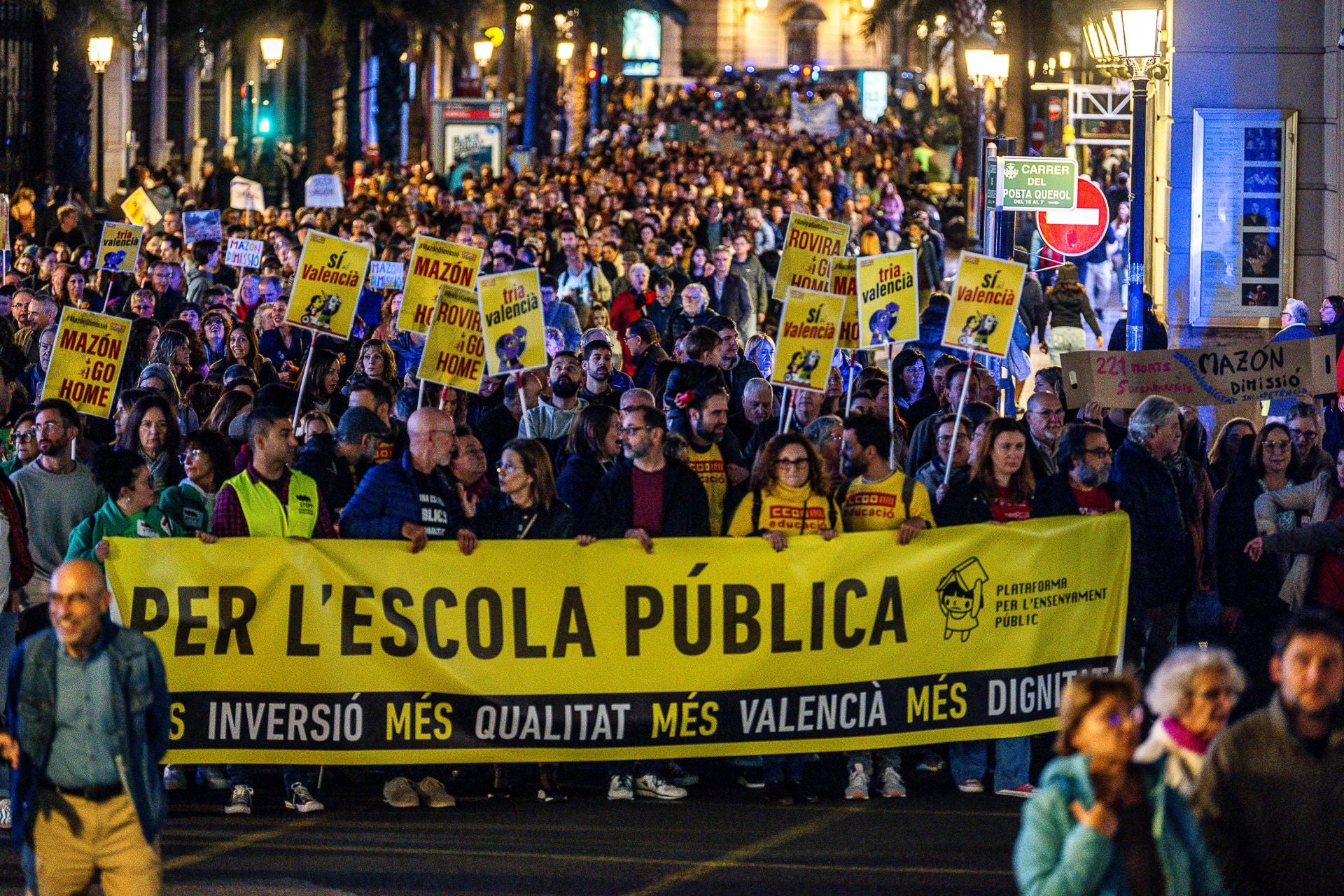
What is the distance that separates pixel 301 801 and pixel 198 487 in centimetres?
136

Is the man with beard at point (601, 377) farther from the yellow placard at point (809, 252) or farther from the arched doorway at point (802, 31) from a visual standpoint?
the arched doorway at point (802, 31)

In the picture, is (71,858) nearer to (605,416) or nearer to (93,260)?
(605,416)

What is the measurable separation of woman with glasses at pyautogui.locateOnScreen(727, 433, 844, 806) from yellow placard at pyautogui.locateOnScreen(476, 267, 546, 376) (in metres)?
Result: 2.44

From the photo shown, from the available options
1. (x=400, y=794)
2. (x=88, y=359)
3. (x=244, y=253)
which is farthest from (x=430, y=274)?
(x=244, y=253)

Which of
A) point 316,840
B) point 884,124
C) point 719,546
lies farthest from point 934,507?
point 884,124

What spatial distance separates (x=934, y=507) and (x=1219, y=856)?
4.62 metres

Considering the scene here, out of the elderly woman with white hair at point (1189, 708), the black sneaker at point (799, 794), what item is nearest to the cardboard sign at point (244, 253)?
the black sneaker at point (799, 794)

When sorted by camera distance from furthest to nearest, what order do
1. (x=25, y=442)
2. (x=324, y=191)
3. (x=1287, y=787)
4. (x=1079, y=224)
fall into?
1. (x=324, y=191)
2. (x=1079, y=224)
3. (x=25, y=442)
4. (x=1287, y=787)

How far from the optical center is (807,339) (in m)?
11.6

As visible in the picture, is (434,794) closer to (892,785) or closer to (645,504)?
(645,504)

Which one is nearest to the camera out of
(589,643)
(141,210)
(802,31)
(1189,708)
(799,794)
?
(1189,708)

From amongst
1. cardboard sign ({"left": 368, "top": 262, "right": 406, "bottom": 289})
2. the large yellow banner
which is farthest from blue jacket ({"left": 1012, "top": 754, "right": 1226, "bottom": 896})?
cardboard sign ({"left": 368, "top": 262, "right": 406, "bottom": 289})

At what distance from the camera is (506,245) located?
71.0 feet

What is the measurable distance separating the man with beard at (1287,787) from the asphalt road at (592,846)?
2622mm
